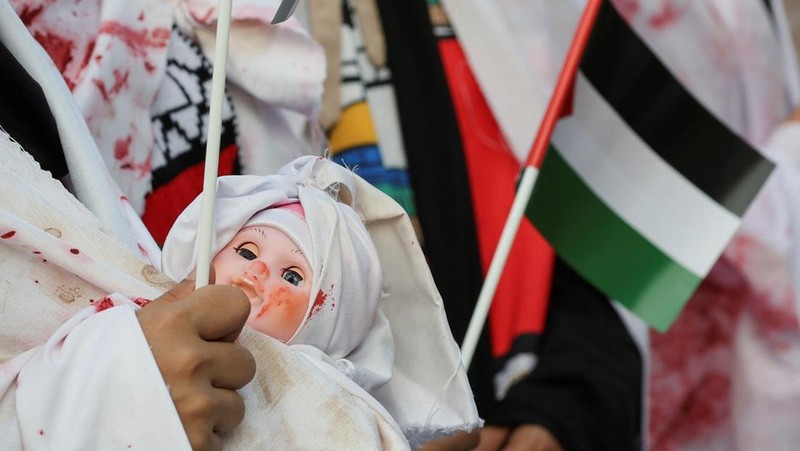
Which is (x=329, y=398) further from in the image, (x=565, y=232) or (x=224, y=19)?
(x=565, y=232)

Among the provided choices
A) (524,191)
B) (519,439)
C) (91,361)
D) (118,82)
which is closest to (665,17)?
(519,439)

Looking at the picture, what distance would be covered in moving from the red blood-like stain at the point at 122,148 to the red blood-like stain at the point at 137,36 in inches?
5.2

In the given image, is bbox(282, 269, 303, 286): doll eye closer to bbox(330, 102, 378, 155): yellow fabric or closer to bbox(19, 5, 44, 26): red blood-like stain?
bbox(19, 5, 44, 26): red blood-like stain

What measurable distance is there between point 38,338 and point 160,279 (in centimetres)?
11

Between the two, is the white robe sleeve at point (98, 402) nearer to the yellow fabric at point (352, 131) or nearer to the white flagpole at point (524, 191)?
the white flagpole at point (524, 191)

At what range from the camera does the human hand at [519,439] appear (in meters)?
2.30

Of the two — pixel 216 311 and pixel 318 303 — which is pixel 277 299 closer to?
pixel 318 303

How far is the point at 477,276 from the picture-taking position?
240cm

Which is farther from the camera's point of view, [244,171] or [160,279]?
[244,171]

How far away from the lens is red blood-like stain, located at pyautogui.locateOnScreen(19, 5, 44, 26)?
5.66 feet

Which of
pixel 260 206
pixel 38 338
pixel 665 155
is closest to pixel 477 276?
pixel 665 155

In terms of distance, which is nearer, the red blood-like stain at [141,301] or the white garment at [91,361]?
the white garment at [91,361]

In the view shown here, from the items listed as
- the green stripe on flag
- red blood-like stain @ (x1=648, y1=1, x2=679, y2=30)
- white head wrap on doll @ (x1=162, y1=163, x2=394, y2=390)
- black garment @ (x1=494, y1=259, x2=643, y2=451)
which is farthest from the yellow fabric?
white head wrap on doll @ (x1=162, y1=163, x2=394, y2=390)

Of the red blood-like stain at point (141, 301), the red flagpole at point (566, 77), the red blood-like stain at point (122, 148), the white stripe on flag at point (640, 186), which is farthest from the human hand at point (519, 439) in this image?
the red blood-like stain at point (141, 301)
